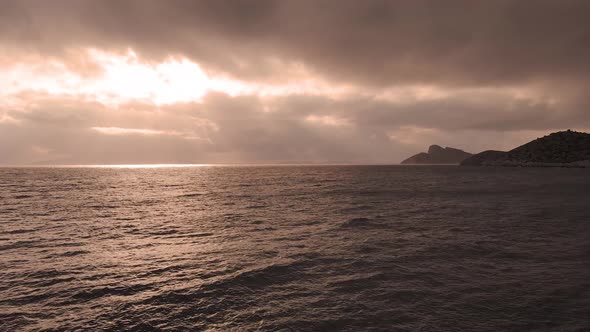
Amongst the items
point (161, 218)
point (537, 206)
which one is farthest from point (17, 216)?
point (537, 206)

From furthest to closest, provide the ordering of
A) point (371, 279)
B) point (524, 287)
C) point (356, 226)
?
point (356, 226) → point (371, 279) → point (524, 287)

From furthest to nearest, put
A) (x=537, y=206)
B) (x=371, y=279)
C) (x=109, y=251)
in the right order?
(x=537, y=206) → (x=109, y=251) → (x=371, y=279)

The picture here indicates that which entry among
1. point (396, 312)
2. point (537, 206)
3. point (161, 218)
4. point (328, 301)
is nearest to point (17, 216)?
point (161, 218)

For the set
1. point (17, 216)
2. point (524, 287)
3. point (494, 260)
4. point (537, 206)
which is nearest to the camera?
point (524, 287)

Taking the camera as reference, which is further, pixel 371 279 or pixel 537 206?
pixel 537 206

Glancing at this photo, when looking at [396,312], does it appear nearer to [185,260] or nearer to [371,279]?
[371,279]

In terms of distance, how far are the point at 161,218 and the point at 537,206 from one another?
50.6 meters

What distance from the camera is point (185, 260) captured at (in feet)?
66.9

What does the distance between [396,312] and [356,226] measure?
19.0 m

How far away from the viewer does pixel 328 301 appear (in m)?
13.6

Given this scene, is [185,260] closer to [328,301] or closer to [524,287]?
[328,301]

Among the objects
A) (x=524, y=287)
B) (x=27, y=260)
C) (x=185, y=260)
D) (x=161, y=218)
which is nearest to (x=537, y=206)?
(x=524, y=287)

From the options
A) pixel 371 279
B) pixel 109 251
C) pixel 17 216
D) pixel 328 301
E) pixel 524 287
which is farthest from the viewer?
pixel 17 216

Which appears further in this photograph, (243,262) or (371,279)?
(243,262)
